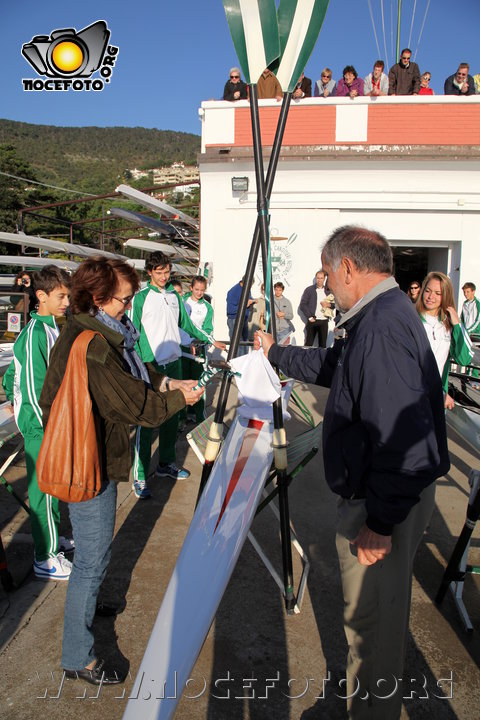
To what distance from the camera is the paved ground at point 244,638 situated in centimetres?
211

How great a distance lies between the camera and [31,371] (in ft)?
9.42

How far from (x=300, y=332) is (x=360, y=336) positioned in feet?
30.9

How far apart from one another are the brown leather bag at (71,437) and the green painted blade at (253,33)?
5.31ft

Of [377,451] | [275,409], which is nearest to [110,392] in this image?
[275,409]

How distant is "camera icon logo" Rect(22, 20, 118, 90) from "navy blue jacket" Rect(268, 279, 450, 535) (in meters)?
16.5

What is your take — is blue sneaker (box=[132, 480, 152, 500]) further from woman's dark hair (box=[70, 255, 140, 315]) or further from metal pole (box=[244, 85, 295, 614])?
woman's dark hair (box=[70, 255, 140, 315])

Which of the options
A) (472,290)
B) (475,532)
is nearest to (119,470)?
(475,532)

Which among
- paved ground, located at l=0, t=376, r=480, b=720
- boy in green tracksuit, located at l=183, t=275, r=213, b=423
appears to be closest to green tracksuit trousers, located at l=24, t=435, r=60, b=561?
paved ground, located at l=0, t=376, r=480, b=720

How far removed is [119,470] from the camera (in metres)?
2.14

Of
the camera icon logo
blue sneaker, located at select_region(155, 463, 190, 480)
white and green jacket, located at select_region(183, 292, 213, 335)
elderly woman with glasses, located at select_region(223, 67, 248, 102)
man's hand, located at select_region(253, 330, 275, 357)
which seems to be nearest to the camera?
man's hand, located at select_region(253, 330, 275, 357)

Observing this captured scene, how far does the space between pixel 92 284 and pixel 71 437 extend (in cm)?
72

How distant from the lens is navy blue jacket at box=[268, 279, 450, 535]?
5.21ft

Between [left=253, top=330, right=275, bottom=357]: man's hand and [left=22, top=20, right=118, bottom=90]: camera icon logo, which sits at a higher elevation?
[left=22, top=20, right=118, bottom=90]: camera icon logo

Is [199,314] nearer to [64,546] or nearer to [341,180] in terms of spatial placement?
[64,546]
